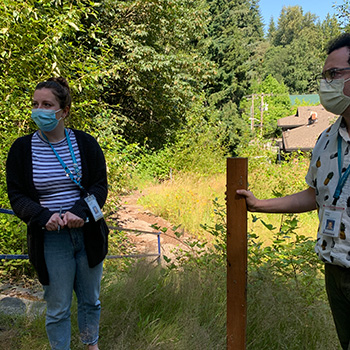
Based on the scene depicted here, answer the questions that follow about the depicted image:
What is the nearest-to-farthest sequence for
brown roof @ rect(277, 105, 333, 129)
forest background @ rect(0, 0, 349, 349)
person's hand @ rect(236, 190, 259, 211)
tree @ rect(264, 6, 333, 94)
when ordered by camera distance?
person's hand @ rect(236, 190, 259, 211) → forest background @ rect(0, 0, 349, 349) → brown roof @ rect(277, 105, 333, 129) → tree @ rect(264, 6, 333, 94)

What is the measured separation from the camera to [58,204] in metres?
2.01

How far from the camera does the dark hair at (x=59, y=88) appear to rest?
2068mm

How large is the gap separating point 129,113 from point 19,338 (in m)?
13.7

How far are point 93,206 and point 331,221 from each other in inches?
49.1

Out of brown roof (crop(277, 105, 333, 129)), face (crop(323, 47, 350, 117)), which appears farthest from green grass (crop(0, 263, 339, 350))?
brown roof (crop(277, 105, 333, 129))

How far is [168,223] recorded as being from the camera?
370 inches

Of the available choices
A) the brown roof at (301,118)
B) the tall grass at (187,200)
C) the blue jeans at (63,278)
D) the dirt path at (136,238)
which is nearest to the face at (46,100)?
the blue jeans at (63,278)

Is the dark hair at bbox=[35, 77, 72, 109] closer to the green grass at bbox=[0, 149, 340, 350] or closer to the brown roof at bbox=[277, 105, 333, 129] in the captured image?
the green grass at bbox=[0, 149, 340, 350]

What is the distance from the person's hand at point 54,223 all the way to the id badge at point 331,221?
1321 mm

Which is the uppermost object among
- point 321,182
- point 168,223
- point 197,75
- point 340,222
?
point 197,75

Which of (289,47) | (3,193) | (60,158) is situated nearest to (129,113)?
(3,193)

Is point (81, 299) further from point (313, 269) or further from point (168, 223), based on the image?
point (168, 223)

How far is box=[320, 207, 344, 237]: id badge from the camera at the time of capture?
151cm

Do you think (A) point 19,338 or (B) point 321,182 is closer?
(B) point 321,182
